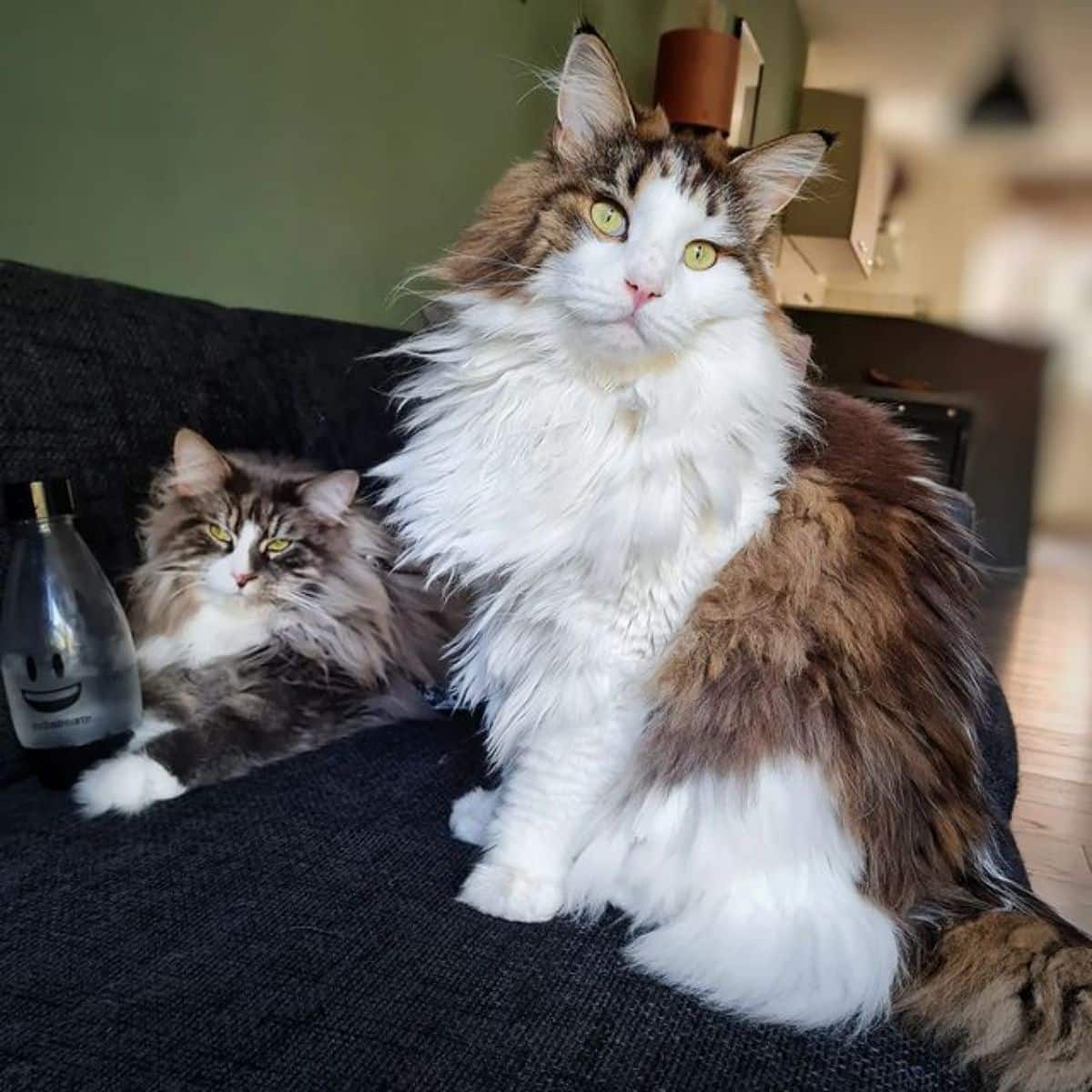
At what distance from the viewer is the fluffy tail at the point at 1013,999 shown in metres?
0.64

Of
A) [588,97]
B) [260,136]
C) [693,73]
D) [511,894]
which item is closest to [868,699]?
[511,894]

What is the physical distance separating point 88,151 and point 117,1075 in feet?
3.92

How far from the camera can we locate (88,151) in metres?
1.29

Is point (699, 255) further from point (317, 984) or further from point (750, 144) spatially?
point (750, 144)

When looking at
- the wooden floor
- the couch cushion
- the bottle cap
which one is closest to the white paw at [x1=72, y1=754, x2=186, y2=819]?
the couch cushion

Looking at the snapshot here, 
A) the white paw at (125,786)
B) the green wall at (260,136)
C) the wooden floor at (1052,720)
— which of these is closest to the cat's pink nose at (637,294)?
the white paw at (125,786)

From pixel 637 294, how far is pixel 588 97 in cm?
26

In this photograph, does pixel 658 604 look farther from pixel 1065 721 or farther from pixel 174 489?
pixel 1065 721

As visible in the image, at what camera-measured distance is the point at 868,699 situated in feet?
2.74

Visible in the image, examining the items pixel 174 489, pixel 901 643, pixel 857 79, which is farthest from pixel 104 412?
pixel 857 79

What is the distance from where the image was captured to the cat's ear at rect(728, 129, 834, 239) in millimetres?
915

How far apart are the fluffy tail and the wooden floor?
85 centimetres

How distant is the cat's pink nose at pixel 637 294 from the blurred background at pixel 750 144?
1.49 ft

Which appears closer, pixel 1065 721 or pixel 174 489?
pixel 174 489
